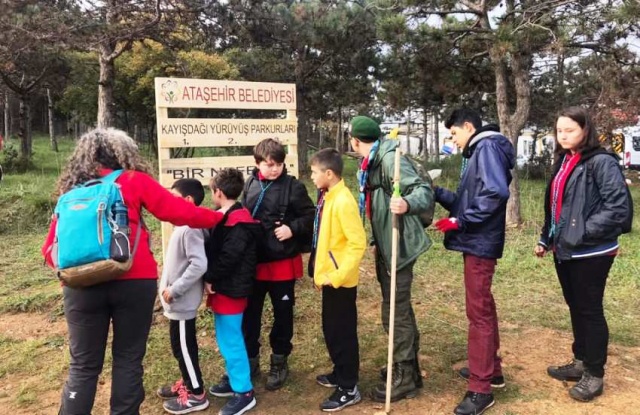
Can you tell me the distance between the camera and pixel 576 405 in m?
2.91

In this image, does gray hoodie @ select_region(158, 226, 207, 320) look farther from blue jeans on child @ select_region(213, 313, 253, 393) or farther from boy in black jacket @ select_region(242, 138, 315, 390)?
boy in black jacket @ select_region(242, 138, 315, 390)

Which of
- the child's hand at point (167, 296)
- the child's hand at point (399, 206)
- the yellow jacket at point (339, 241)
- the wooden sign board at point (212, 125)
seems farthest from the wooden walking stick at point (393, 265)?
the wooden sign board at point (212, 125)

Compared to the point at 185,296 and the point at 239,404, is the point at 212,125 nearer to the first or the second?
the point at 185,296

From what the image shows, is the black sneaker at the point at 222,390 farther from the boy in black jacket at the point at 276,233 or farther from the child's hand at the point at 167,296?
the child's hand at the point at 167,296

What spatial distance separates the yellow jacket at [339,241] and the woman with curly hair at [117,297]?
30.7 inches

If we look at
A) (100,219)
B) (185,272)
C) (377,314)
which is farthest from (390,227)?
(377,314)

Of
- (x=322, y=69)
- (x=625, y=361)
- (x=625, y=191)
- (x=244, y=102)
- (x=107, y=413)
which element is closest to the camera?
(x=625, y=191)

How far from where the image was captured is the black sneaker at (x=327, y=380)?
3.18 m

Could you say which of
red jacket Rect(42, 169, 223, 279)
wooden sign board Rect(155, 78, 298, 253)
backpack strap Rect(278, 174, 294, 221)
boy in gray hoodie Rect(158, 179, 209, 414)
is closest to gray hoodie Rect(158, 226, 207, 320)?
boy in gray hoodie Rect(158, 179, 209, 414)

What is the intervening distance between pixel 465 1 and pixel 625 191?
6353 mm

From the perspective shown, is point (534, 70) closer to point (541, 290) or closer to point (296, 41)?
point (296, 41)

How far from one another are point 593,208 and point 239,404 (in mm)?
2171

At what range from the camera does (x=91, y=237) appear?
2.09 m

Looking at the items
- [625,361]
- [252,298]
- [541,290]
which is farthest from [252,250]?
[541,290]
